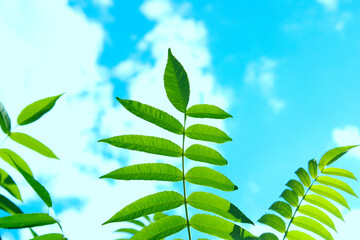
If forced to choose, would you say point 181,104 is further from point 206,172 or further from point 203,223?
point 203,223

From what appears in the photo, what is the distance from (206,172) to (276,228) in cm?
62

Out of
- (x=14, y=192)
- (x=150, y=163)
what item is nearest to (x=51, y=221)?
(x=14, y=192)

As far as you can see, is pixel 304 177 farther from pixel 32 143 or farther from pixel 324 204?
pixel 32 143

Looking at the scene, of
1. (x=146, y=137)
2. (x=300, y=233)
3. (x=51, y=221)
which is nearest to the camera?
(x=51, y=221)

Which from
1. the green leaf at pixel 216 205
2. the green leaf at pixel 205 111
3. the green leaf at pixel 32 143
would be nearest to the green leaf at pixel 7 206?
the green leaf at pixel 32 143

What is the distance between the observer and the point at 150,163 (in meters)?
1.80

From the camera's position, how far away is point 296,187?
2.22 m

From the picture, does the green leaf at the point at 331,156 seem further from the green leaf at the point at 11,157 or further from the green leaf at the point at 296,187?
the green leaf at the point at 11,157

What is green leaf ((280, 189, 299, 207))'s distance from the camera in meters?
2.21

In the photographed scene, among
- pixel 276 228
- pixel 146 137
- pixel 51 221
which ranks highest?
pixel 146 137

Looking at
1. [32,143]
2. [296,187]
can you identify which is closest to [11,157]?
[32,143]

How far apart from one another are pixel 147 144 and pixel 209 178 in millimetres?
353

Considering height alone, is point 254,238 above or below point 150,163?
below

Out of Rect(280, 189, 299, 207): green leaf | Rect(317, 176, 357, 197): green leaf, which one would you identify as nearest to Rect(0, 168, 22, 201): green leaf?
Rect(280, 189, 299, 207): green leaf
